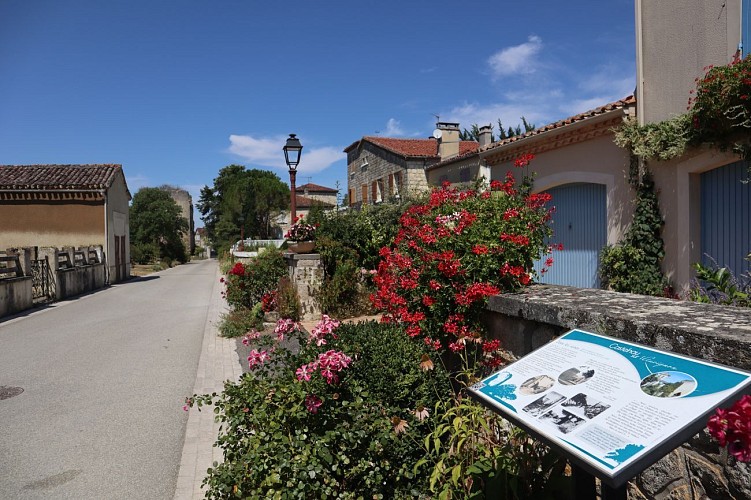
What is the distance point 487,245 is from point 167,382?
486 centimetres

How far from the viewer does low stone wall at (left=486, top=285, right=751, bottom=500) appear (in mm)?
1992

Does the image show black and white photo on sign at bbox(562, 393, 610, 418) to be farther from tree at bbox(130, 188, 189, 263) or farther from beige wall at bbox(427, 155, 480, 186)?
tree at bbox(130, 188, 189, 263)

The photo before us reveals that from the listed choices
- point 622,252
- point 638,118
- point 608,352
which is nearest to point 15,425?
point 608,352

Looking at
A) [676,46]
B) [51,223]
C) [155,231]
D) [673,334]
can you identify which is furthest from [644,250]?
[155,231]

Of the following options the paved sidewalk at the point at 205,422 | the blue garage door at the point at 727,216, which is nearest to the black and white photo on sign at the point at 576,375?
the paved sidewalk at the point at 205,422

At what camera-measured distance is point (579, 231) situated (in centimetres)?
943

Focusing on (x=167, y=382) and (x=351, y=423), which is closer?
(x=351, y=423)

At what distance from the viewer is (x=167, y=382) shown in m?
6.73

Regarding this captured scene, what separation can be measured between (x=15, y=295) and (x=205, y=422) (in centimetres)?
1206

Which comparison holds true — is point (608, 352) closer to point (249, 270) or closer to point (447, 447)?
point (447, 447)

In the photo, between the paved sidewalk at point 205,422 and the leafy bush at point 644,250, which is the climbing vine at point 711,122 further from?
the paved sidewalk at point 205,422

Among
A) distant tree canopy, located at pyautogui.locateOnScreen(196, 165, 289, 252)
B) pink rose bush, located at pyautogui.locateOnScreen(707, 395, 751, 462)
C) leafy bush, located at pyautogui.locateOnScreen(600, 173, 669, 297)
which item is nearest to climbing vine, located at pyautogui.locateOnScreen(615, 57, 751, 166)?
leafy bush, located at pyautogui.locateOnScreen(600, 173, 669, 297)

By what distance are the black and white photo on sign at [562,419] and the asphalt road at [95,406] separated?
3.05 m

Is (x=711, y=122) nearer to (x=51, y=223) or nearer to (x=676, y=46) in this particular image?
(x=676, y=46)
